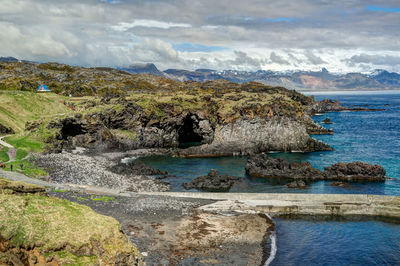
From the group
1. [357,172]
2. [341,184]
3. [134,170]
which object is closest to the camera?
[341,184]

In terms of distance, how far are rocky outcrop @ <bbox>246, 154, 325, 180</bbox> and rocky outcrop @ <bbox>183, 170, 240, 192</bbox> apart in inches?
275

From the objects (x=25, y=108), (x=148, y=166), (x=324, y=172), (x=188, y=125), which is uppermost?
(x=25, y=108)

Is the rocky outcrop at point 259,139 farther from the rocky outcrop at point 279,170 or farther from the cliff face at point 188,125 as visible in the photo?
the rocky outcrop at point 279,170

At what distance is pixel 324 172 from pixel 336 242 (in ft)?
89.2

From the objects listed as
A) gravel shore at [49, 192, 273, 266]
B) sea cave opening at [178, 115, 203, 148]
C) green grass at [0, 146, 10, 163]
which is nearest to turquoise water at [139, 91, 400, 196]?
gravel shore at [49, 192, 273, 266]

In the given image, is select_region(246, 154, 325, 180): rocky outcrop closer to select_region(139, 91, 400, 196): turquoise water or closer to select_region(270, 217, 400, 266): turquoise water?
select_region(139, 91, 400, 196): turquoise water

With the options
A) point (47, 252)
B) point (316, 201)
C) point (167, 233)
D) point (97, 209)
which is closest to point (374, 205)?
point (316, 201)

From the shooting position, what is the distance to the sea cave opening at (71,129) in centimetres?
7912

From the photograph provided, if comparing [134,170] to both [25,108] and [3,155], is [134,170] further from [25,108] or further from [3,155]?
[25,108]

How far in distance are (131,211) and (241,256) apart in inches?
570

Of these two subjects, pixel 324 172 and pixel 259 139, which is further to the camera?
pixel 259 139

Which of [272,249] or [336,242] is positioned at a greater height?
[272,249]

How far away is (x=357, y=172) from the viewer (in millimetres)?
58719

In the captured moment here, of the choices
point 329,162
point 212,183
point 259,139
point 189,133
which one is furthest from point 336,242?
point 189,133
